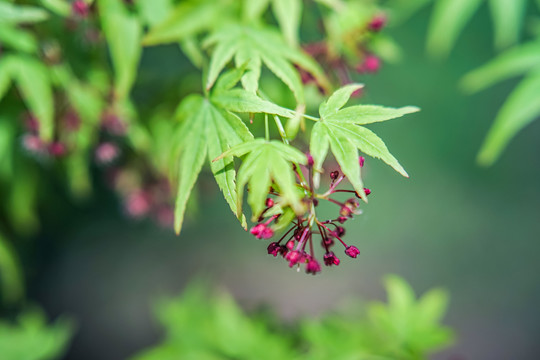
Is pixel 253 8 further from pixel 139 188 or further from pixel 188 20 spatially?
pixel 139 188

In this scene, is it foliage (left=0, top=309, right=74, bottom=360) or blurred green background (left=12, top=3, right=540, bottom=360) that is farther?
blurred green background (left=12, top=3, right=540, bottom=360)

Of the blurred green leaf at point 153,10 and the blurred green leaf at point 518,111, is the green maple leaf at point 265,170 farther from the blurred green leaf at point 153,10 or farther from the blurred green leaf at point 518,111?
the blurred green leaf at point 518,111

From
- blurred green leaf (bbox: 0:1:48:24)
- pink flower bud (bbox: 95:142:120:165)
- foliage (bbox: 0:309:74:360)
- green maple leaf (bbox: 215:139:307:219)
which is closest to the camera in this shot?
green maple leaf (bbox: 215:139:307:219)

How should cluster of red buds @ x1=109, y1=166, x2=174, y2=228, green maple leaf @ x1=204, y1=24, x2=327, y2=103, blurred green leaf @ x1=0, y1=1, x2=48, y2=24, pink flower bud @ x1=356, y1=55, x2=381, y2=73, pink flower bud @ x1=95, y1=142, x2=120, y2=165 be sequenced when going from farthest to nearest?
cluster of red buds @ x1=109, y1=166, x2=174, y2=228 < pink flower bud @ x1=95, y1=142, x2=120, y2=165 < pink flower bud @ x1=356, y1=55, x2=381, y2=73 < blurred green leaf @ x1=0, y1=1, x2=48, y2=24 < green maple leaf @ x1=204, y1=24, x2=327, y2=103

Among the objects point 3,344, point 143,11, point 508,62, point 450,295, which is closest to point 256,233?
point 143,11

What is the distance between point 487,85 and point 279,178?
2554 mm

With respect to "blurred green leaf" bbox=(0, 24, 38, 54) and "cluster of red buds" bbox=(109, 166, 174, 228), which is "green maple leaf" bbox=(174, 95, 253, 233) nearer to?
"blurred green leaf" bbox=(0, 24, 38, 54)

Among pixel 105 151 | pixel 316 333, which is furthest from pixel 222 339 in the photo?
pixel 105 151

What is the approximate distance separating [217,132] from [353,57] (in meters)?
0.55

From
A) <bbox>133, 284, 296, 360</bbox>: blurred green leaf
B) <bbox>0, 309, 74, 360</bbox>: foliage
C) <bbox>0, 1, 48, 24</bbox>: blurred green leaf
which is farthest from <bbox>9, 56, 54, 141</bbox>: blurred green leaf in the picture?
<bbox>0, 309, 74, 360</bbox>: foliage

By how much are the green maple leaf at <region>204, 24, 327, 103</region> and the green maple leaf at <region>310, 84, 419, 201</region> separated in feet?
0.41

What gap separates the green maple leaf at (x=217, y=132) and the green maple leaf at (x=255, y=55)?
0.09 ft

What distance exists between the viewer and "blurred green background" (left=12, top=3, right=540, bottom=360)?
2662mm

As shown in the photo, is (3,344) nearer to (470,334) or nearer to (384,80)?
(384,80)
